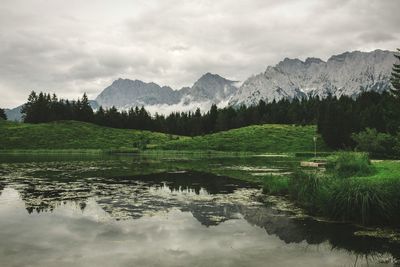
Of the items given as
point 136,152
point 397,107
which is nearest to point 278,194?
point 397,107

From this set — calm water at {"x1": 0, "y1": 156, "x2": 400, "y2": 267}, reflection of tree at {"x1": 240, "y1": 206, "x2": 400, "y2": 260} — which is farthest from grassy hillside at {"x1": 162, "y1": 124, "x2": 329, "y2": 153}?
reflection of tree at {"x1": 240, "y1": 206, "x2": 400, "y2": 260}

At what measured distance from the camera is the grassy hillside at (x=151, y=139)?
127000 millimetres

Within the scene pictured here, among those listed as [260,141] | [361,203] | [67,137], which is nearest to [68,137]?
[67,137]

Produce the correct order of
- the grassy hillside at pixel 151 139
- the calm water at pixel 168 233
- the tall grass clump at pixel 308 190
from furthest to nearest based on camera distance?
1. the grassy hillside at pixel 151 139
2. the tall grass clump at pixel 308 190
3. the calm water at pixel 168 233

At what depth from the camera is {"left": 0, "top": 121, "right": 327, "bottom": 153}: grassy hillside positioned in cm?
12700

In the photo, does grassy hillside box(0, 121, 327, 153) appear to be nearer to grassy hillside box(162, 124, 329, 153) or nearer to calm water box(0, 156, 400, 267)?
grassy hillside box(162, 124, 329, 153)

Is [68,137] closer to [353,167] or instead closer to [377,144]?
[377,144]

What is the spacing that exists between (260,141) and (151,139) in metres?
48.1

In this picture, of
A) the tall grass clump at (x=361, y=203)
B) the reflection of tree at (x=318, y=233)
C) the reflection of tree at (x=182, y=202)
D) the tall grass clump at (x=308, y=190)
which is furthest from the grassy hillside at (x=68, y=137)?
the tall grass clump at (x=361, y=203)

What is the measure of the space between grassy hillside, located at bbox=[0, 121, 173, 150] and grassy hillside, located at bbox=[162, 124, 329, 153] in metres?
20.6

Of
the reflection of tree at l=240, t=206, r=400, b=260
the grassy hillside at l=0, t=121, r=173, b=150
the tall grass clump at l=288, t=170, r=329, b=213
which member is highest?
the grassy hillside at l=0, t=121, r=173, b=150

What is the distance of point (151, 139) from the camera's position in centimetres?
15800

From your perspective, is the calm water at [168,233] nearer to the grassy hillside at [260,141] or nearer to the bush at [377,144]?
the bush at [377,144]

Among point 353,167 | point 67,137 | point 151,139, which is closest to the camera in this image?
point 353,167
